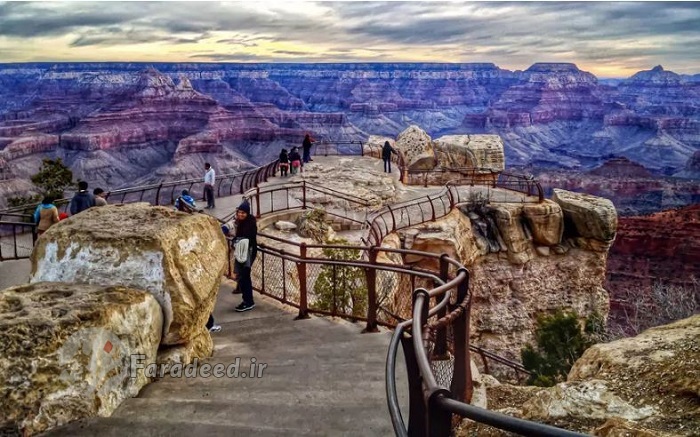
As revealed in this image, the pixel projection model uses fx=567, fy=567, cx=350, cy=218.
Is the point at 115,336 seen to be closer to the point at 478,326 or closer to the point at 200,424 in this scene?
the point at 200,424

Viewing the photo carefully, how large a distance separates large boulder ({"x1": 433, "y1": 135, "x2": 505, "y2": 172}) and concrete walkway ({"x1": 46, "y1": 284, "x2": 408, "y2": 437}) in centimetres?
2577

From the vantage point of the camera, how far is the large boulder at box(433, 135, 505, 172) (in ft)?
107

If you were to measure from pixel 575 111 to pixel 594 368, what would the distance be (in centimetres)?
21041

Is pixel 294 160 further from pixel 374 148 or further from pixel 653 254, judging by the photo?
pixel 653 254

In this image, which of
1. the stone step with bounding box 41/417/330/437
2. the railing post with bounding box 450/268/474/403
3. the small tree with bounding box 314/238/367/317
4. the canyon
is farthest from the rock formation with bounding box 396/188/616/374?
the canyon

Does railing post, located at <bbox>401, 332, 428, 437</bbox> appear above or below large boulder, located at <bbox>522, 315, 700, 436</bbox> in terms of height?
above

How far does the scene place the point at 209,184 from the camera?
63.1ft

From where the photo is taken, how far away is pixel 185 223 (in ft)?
23.7

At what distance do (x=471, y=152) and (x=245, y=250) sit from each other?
85.3 feet

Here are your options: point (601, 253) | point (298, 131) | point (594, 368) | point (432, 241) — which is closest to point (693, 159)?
point (298, 131)

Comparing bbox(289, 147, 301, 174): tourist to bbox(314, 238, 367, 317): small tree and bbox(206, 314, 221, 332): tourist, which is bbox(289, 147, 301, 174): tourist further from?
bbox(206, 314, 221, 332): tourist

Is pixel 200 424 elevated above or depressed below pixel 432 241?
above

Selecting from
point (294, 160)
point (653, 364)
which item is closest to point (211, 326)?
point (653, 364)

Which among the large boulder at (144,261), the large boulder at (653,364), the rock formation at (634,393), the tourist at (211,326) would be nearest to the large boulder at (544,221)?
the large boulder at (653,364)
